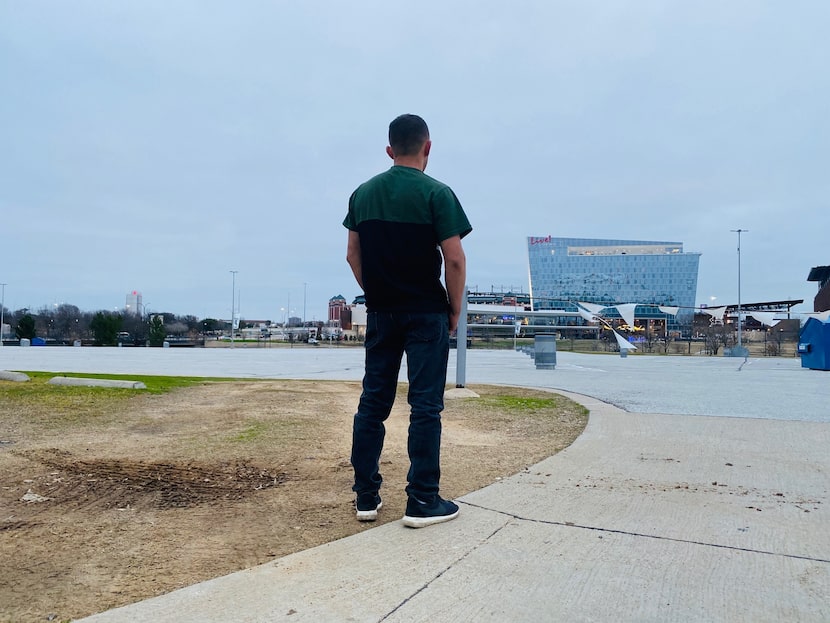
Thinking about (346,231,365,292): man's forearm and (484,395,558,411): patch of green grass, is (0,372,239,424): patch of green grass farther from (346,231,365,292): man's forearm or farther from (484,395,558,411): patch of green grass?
(484,395,558,411): patch of green grass

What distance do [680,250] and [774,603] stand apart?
376 ft

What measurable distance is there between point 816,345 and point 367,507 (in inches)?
786

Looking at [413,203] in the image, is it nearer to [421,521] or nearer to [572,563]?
[421,521]

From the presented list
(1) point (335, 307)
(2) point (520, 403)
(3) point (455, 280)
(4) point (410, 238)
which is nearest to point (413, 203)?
(4) point (410, 238)

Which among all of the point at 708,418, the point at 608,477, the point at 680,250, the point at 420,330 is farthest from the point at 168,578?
the point at 680,250

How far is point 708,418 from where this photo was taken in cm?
635

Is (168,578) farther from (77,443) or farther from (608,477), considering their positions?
(77,443)

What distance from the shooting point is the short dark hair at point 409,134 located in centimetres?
298

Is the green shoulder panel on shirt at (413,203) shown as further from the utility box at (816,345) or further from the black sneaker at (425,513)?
the utility box at (816,345)

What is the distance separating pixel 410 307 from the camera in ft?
9.16

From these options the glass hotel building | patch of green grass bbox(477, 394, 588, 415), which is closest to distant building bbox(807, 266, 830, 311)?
the glass hotel building

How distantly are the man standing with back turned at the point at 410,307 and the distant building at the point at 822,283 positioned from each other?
2786 inches

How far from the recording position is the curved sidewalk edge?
1.79 metres

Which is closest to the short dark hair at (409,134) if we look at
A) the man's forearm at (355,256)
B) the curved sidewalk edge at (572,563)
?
the man's forearm at (355,256)
